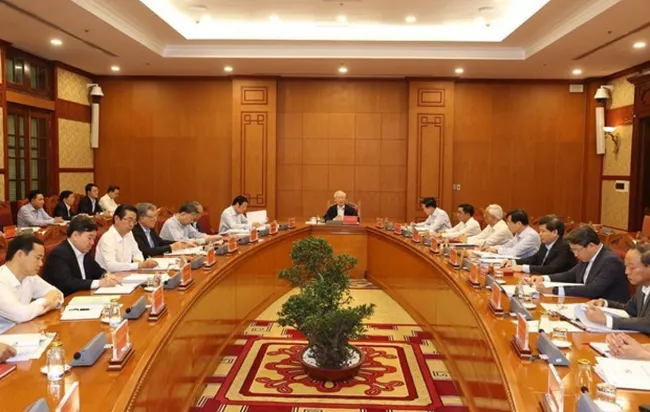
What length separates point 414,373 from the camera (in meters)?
3.94

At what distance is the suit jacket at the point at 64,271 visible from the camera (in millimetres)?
3186

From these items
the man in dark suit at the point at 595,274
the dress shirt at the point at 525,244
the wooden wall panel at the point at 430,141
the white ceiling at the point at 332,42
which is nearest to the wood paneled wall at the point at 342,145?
the wooden wall panel at the point at 430,141

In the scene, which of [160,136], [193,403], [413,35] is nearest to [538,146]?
[413,35]

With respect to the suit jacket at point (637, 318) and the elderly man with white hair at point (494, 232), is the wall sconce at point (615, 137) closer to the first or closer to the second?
the elderly man with white hair at point (494, 232)

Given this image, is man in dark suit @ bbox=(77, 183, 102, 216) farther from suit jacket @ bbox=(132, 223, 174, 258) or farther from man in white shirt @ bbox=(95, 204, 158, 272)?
man in white shirt @ bbox=(95, 204, 158, 272)

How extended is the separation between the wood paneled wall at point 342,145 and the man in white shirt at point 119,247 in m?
5.71

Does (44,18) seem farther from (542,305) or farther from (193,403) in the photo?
(542,305)

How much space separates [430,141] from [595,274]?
20.6 feet

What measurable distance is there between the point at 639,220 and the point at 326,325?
659 centimetres

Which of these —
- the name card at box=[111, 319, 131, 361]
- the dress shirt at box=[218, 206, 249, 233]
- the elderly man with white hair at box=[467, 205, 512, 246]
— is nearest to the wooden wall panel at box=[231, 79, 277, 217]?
the dress shirt at box=[218, 206, 249, 233]

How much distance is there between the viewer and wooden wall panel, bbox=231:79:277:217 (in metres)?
9.31

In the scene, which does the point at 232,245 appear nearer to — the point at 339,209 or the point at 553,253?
the point at 553,253

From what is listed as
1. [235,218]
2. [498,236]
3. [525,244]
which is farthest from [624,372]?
[235,218]

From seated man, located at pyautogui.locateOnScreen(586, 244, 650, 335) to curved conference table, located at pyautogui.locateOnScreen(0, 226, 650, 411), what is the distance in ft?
0.25
